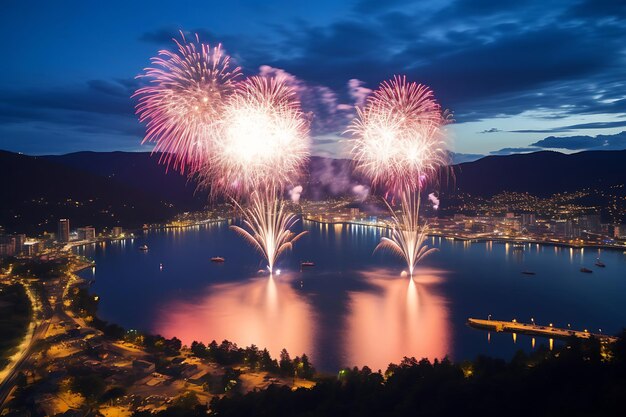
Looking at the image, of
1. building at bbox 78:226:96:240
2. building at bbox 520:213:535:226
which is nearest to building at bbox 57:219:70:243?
building at bbox 78:226:96:240

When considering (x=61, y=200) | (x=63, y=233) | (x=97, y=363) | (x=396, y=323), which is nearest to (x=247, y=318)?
(x=396, y=323)

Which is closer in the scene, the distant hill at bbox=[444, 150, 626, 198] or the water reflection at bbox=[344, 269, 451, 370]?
the water reflection at bbox=[344, 269, 451, 370]

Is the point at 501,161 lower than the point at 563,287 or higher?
higher

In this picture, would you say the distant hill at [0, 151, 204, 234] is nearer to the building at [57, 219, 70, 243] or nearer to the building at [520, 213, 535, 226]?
the building at [57, 219, 70, 243]

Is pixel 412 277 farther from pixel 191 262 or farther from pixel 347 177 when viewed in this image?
pixel 347 177

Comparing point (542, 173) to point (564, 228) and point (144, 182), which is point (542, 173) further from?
point (144, 182)

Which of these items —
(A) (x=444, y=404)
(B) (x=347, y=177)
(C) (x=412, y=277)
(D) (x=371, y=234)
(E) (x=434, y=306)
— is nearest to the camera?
(A) (x=444, y=404)

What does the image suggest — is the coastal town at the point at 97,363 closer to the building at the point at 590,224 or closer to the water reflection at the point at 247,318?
the water reflection at the point at 247,318

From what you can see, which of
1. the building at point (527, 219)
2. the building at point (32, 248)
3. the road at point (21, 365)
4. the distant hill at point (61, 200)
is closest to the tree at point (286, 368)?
the road at point (21, 365)

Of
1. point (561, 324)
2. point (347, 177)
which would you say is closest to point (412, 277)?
point (561, 324)
